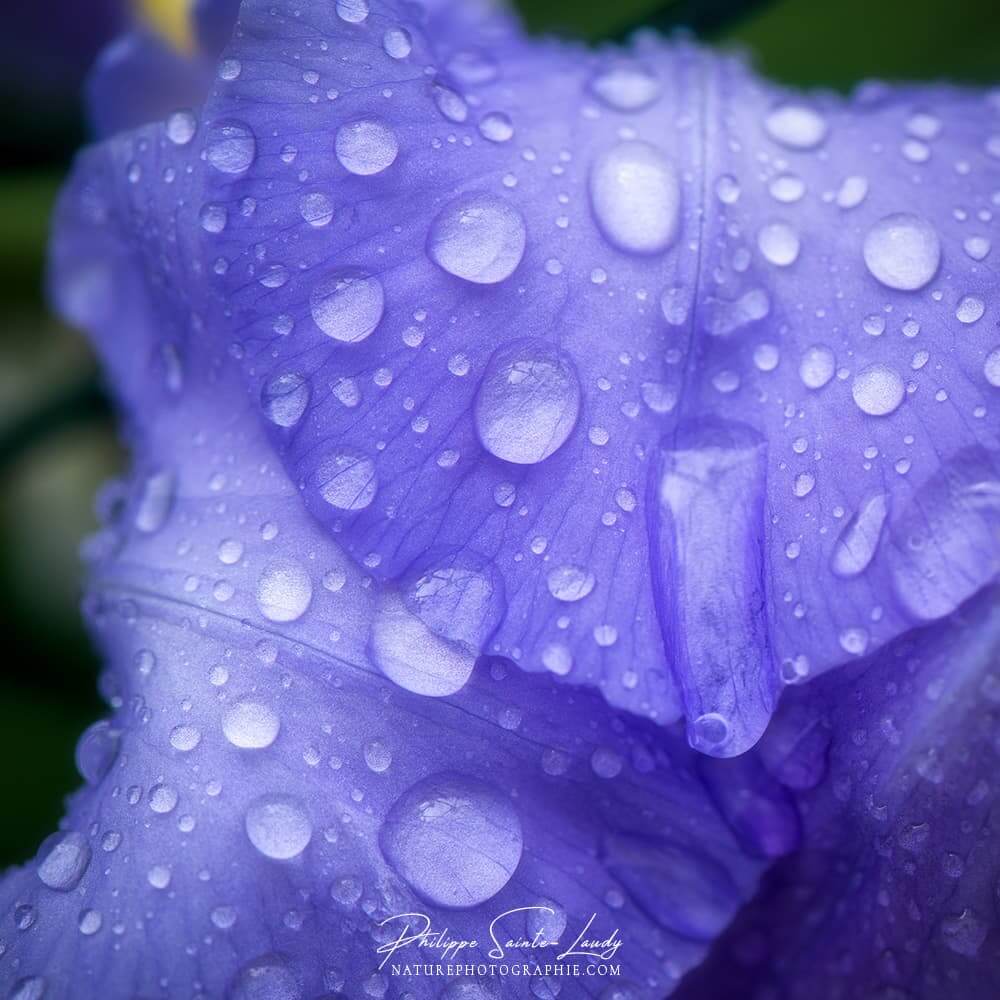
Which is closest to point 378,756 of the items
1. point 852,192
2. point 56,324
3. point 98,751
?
point 98,751

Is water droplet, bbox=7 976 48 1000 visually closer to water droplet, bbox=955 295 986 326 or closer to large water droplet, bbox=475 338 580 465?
large water droplet, bbox=475 338 580 465

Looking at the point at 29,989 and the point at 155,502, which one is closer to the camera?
the point at 29,989

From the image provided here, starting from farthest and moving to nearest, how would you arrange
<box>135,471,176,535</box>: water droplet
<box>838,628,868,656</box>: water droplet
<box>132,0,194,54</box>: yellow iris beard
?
<box>132,0,194,54</box>: yellow iris beard → <box>135,471,176,535</box>: water droplet → <box>838,628,868,656</box>: water droplet

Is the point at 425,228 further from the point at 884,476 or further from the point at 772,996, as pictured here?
the point at 772,996

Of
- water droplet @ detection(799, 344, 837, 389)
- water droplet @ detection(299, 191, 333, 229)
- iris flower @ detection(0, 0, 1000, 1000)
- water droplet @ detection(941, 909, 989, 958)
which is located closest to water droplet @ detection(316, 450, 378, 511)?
iris flower @ detection(0, 0, 1000, 1000)

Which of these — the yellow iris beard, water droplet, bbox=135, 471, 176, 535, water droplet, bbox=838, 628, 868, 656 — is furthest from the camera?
the yellow iris beard

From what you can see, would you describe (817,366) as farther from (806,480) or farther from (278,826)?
(278,826)
